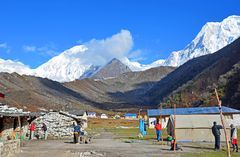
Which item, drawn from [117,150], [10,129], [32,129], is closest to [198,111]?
[32,129]

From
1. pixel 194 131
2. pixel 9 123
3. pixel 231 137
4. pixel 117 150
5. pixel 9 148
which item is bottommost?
pixel 117 150

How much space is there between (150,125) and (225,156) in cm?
6164

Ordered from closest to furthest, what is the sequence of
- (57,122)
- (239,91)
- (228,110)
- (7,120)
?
(7,120) → (57,122) → (228,110) → (239,91)

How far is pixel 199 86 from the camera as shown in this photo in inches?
7372

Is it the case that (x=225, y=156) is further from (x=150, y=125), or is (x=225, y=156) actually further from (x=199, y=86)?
(x=199, y=86)

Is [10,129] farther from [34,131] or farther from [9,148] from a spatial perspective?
[9,148]

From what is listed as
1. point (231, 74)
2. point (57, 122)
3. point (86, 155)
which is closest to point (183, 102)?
point (231, 74)

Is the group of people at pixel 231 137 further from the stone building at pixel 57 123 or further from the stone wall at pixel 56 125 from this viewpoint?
the stone wall at pixel 56 125

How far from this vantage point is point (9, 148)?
26.5 meters

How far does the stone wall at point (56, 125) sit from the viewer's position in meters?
52.7

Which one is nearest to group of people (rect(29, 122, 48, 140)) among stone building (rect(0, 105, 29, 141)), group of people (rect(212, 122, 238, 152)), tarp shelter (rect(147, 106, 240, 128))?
stone building (rect(0, 105, 29, 141))

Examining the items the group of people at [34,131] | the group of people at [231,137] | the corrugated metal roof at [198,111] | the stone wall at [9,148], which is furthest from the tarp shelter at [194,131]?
the corrugated metal roof at [198,111]

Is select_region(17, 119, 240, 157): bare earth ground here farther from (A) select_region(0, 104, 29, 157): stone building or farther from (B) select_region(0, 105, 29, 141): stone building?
(B) select_region(0, 105, 29, 141): stone building

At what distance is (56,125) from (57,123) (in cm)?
37
